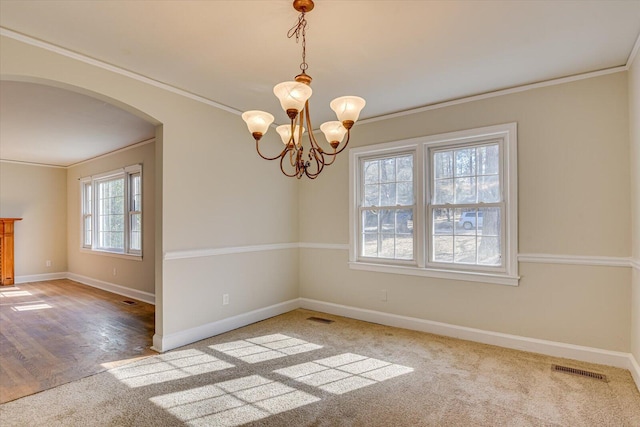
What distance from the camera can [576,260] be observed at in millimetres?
2926

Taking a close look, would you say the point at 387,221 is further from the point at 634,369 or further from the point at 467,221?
the point at 634,369

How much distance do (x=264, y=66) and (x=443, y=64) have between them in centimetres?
154

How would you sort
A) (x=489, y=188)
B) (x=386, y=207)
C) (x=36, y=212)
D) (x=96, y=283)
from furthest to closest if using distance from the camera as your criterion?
(x=36, y=212) → (x=96, y=283) → (x=386, y=207) → (x=489, y=188)

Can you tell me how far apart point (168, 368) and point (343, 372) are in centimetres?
150

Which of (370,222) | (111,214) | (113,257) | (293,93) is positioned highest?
(293,93)

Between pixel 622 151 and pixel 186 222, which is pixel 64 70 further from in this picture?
pixel 622 151

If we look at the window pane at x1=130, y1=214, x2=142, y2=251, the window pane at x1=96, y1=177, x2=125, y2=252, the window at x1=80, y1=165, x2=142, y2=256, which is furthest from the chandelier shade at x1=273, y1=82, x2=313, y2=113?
the window pane at x1=96, y1=177, x2=125, y2=252

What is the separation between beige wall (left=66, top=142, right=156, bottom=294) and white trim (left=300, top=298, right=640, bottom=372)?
299 centimetres

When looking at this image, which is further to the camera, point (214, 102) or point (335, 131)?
point (214, 102)

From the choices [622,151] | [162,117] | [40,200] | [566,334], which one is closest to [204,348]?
[162,117]

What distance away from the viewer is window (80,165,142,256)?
18.2 ft

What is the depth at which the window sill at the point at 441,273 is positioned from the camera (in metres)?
3.23

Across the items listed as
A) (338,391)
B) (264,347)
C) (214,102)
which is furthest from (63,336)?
(338,391)

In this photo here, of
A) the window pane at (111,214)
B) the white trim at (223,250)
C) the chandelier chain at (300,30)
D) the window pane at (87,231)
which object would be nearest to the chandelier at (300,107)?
the chandelier chain at (300,30)
